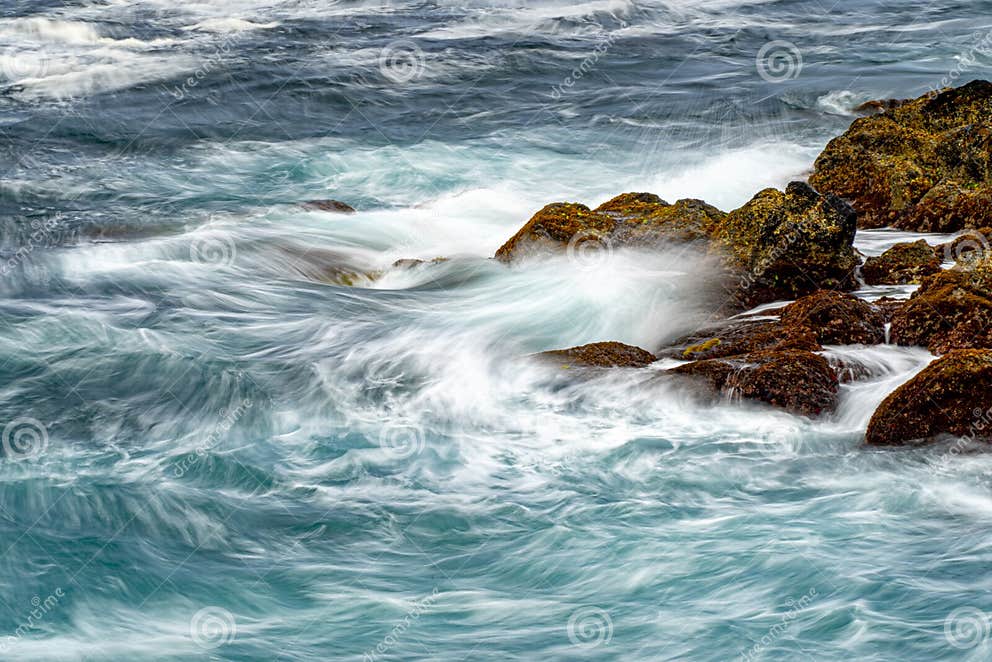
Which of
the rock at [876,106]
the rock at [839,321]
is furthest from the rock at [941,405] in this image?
the rock at [876,106]

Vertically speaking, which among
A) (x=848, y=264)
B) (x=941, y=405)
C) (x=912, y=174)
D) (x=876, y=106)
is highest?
(x=876, y=106)

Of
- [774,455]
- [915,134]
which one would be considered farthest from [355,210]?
[774,455]

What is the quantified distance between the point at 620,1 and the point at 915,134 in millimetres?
18925

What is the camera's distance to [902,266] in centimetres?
995

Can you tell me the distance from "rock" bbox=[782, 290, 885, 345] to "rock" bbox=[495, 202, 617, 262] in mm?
2648

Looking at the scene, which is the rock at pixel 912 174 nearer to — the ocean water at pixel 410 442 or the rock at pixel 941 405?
the ocean water at pixel 410 442

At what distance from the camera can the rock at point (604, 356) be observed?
8664 mm

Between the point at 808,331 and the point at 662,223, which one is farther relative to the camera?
the point at 662,223

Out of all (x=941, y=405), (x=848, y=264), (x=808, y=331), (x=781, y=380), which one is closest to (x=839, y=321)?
(x=808, y=331)

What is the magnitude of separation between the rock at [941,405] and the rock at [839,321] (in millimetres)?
1228

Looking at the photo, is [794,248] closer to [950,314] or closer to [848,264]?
[848,264]

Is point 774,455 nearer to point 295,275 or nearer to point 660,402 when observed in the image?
point 660,402

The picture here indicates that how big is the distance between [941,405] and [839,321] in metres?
1.55

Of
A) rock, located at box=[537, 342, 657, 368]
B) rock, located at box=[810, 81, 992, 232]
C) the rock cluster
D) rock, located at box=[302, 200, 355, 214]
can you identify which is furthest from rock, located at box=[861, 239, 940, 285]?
rock, located at box=[302, 200, 355, 214]
